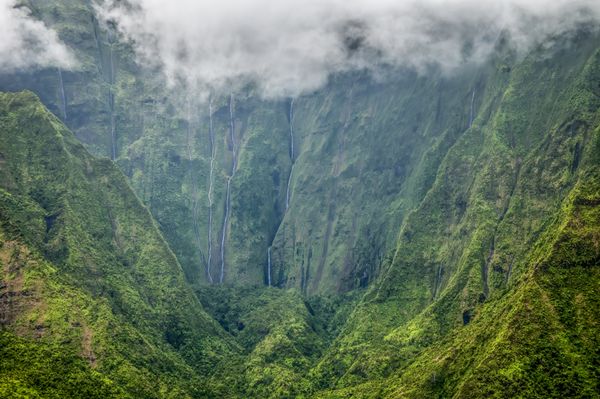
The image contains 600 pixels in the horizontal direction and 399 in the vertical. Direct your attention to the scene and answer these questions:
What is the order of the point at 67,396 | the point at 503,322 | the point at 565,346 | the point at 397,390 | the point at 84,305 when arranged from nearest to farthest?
the point at 67,396, the point at 565,346, the point at 503,322, the point at 397,390, the point at 84,305

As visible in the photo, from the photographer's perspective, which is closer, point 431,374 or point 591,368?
point 591,368

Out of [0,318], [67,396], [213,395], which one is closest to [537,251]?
[213,395]

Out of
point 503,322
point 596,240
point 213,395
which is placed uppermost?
point 596,240

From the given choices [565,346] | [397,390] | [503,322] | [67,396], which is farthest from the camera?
[397,390]

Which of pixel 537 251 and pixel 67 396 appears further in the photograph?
pixel 537 251

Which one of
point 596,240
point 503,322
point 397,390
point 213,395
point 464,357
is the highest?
point 596,240

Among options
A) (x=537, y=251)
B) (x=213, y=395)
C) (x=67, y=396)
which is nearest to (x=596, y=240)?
(x=537, y=251)

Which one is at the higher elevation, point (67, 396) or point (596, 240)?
point (596, 240)

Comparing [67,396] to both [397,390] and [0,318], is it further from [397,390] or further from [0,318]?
[397,390]

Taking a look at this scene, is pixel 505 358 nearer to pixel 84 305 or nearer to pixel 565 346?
pixel 565 346
